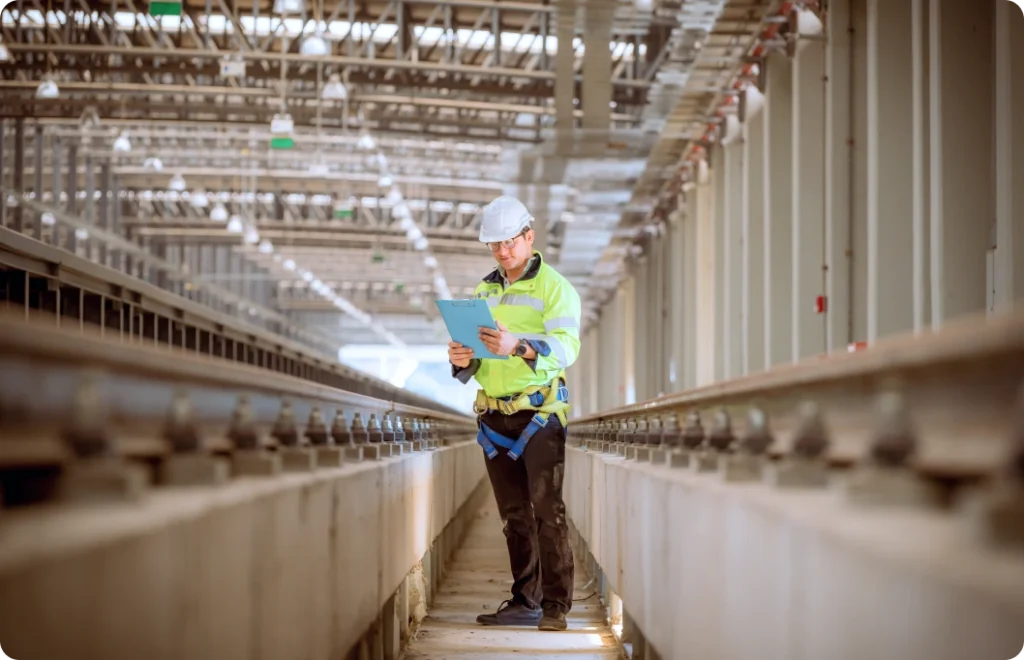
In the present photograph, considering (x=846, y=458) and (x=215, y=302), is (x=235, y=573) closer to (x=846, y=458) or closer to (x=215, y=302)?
(x=846, y=458)

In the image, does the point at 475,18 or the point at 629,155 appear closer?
the point at 629,155

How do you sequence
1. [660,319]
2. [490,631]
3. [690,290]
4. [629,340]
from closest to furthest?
[490,631]
[690,290]
[660,319]
[629,340]

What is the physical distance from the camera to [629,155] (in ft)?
63.2

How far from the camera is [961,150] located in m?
9.41

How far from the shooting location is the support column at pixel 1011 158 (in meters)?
8.16

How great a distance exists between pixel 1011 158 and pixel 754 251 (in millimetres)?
6568

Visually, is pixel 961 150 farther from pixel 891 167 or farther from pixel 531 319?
pixel 531 319

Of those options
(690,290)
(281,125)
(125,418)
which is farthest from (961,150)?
(281,125)

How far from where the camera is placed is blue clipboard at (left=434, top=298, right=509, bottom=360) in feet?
19.2

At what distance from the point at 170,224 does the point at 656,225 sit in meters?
16.6

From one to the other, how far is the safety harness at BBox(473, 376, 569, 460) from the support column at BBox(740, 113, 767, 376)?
27.0 ft

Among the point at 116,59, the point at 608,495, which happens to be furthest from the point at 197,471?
the point at 116,59

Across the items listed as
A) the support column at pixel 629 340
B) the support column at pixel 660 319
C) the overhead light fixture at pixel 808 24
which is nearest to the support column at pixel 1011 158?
the overhead light fixture at pixel 808 24

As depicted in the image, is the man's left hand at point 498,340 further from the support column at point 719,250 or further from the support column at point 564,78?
the support column at point 719,250
